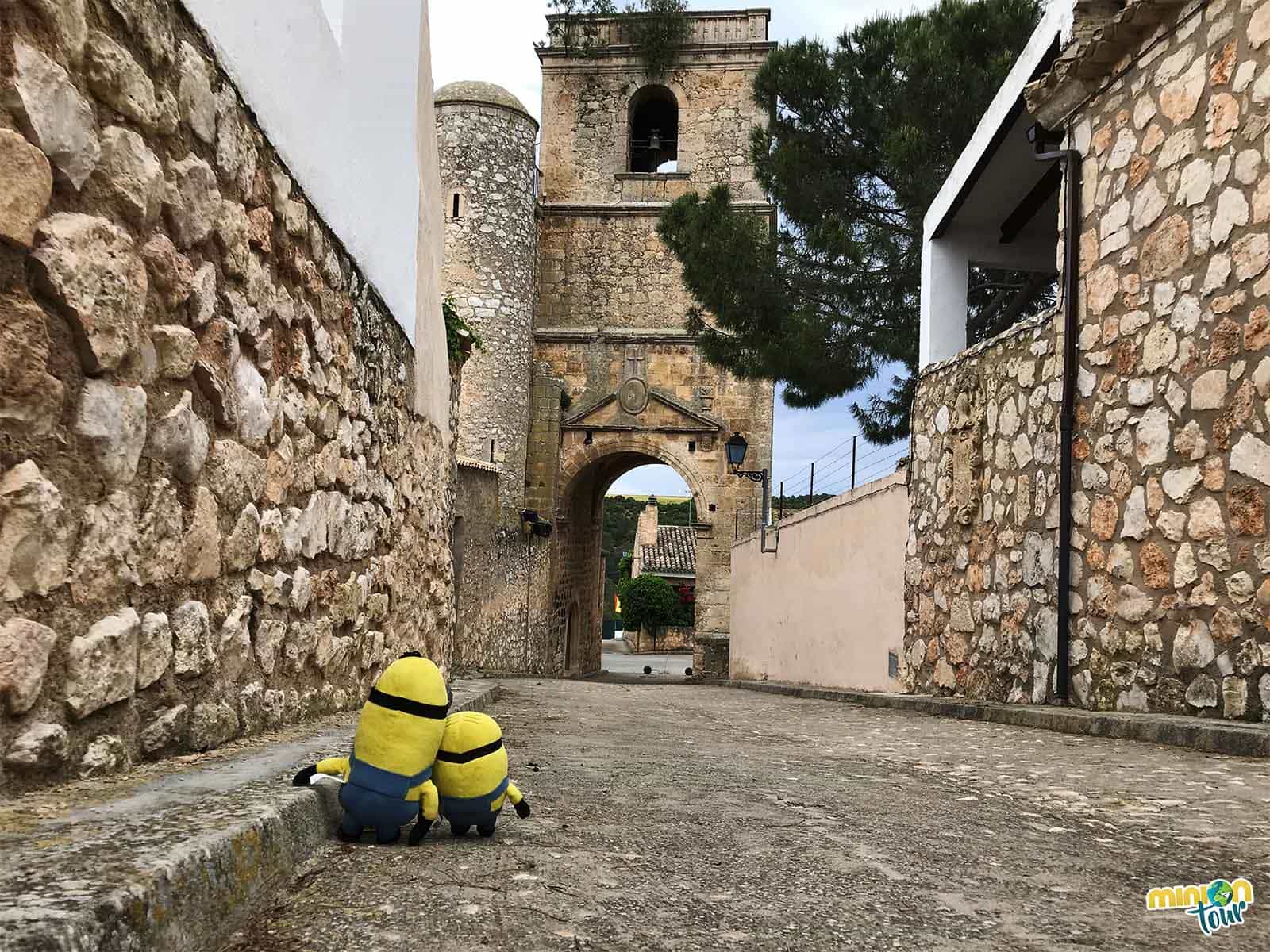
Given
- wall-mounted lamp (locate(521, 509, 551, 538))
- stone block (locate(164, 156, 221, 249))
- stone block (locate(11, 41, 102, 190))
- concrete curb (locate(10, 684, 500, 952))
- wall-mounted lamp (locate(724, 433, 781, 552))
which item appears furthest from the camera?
wall-mounted lamp (locate(521, 509, 551, 538))

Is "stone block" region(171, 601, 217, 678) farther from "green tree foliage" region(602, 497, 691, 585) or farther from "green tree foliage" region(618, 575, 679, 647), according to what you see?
"green tree foliage" region(602, 497, 691, 585)

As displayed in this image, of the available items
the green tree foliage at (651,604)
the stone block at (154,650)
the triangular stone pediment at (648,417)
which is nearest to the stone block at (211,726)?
the stone block at (154,650)

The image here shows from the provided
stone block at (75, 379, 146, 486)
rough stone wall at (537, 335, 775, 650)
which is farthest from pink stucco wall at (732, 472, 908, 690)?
stone block at (75, 379, 146, 486)

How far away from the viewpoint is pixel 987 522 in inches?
291

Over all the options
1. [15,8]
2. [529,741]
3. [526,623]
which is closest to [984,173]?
[529,741]

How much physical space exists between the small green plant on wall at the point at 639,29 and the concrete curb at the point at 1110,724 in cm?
1912

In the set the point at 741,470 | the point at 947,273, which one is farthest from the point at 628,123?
the point at 947,273

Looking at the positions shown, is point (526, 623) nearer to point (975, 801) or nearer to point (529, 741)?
point (529, 741)

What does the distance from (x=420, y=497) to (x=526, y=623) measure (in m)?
15.3

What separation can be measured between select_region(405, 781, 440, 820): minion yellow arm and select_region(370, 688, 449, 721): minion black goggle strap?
15cm

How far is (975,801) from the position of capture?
10.4ft

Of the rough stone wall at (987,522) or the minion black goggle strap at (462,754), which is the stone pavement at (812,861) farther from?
the rough stone wall at (987,522)

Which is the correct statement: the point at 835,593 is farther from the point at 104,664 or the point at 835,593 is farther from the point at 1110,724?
the point at 104,664

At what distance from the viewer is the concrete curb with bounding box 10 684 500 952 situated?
1340 millimetres
